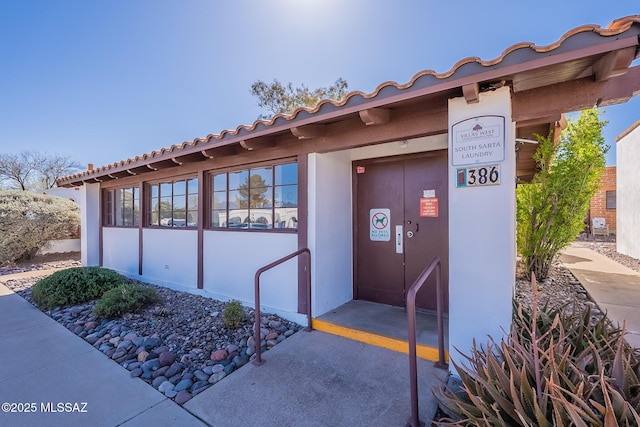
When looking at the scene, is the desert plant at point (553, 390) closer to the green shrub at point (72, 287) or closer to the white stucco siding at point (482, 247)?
the white stucco siding at point (482, 247)

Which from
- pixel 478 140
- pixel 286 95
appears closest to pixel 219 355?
pixel 478 140

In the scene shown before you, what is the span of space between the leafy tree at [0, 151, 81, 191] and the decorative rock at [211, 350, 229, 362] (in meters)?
29.0

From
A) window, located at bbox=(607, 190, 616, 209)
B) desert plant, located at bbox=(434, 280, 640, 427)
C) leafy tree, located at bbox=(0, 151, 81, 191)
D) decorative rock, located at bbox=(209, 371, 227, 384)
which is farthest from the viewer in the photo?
leafy tree, located at bbox=(0, 151, 81, 191)

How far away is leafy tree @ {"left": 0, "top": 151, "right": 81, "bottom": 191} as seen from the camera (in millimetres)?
23328

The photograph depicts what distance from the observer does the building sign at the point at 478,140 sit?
243 cm

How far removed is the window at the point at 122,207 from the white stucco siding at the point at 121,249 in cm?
22

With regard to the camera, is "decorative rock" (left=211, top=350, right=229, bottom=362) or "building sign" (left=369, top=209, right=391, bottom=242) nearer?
"decorative rock" (left=211, top=350, right=229, bottom=362)

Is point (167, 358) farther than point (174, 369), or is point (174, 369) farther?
point (167, 358)

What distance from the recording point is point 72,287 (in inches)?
204

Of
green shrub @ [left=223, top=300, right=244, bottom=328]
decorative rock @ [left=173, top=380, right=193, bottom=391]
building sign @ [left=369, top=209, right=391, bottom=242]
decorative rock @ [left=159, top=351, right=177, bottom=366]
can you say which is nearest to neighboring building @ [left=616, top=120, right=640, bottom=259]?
building sign @ [left=369, top=209, right=391, bottom=242]

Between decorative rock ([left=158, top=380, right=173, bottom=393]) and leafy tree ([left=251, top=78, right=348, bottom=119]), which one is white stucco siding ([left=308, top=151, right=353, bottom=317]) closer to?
decorative rock ([left=158, top=380, right=173, bottom=393])

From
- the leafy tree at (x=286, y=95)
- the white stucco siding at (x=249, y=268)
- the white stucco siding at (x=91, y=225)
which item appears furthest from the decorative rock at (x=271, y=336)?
the leafy tree at (x=286, y=95)

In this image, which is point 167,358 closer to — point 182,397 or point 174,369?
point 174,369

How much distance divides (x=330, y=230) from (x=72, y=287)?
4.87 meters
